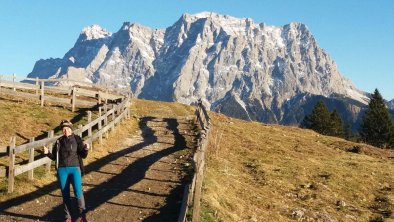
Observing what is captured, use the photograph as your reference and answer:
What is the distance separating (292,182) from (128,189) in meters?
9.42

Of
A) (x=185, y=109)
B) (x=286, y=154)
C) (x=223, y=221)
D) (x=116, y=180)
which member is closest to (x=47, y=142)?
(x=116, y=180)

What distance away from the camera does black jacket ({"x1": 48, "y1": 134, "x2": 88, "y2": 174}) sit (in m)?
12.2

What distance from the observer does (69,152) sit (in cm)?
1221

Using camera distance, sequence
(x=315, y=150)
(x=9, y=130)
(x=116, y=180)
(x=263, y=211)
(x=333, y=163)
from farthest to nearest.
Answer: (x=315, y=150) < (x=333, y=163) < (x=9, y=130) < (x=116, y=180) < (x=263, y=211)

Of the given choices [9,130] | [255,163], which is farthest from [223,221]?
[9,130]

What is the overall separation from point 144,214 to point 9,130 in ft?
48.0

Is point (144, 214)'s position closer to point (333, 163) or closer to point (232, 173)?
point (232, 173)

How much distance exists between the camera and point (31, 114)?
30266 mm

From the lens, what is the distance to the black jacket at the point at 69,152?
12.2m

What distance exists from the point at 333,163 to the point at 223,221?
1747 centimetres

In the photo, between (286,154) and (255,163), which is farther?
(286,154)

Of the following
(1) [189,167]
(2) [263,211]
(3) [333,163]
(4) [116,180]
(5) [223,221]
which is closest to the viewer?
(5) [223,221]

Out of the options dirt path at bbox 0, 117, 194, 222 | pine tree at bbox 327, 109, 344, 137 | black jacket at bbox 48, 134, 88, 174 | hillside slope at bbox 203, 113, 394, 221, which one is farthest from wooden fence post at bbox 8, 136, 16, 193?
pine tree at bbox 327, 109, 344, 137

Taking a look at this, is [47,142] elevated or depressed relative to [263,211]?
elevated
